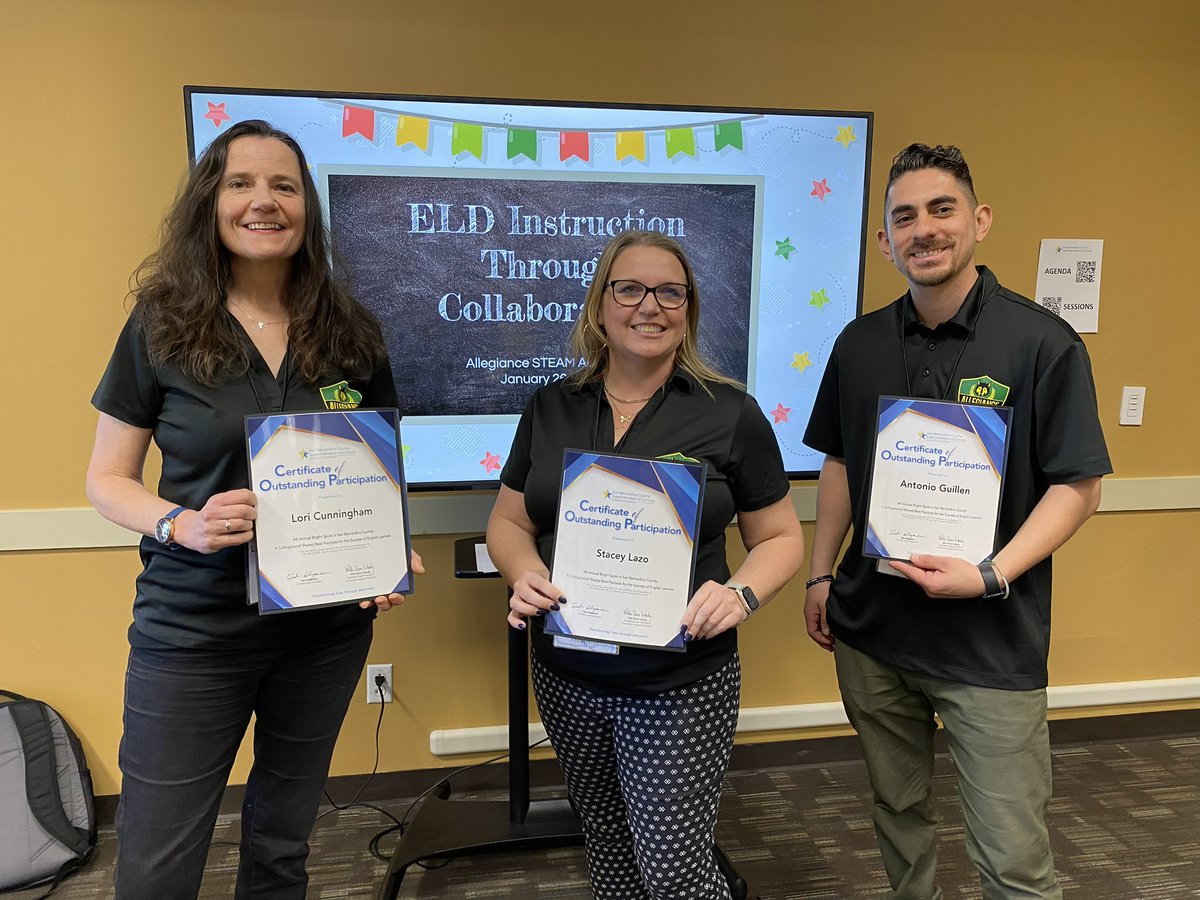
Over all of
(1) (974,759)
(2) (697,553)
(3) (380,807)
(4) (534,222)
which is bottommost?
(3) (380,807)

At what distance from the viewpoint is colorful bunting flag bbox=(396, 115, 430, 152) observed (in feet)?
6.57

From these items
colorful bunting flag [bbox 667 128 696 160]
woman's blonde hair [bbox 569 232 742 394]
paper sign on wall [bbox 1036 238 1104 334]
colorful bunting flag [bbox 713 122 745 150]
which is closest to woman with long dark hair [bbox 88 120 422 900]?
woman's blonde hair [bbox 569 232 742 394]

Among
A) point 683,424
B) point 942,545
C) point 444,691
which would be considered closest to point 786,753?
point 444,691

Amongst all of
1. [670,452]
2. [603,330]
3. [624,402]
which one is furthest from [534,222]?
[670,452]

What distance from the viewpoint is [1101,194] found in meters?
2.60

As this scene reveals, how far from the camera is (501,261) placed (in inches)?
82.7

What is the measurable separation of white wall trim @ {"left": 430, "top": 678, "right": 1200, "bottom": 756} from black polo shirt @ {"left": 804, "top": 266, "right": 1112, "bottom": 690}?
860 millimetres

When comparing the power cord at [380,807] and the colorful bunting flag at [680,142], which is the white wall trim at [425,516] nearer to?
the power cord at [380,807]

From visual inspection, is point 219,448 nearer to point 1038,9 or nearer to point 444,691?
point 444,691

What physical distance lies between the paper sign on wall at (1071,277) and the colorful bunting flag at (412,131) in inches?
78.2

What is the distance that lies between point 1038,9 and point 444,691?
9.29ft

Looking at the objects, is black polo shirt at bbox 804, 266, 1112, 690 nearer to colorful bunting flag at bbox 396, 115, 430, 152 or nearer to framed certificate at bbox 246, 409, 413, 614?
framed certificate at bbox 246, 409, 413, 614

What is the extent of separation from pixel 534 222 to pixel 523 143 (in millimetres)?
202

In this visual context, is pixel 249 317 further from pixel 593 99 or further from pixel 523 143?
pixel 593 99
